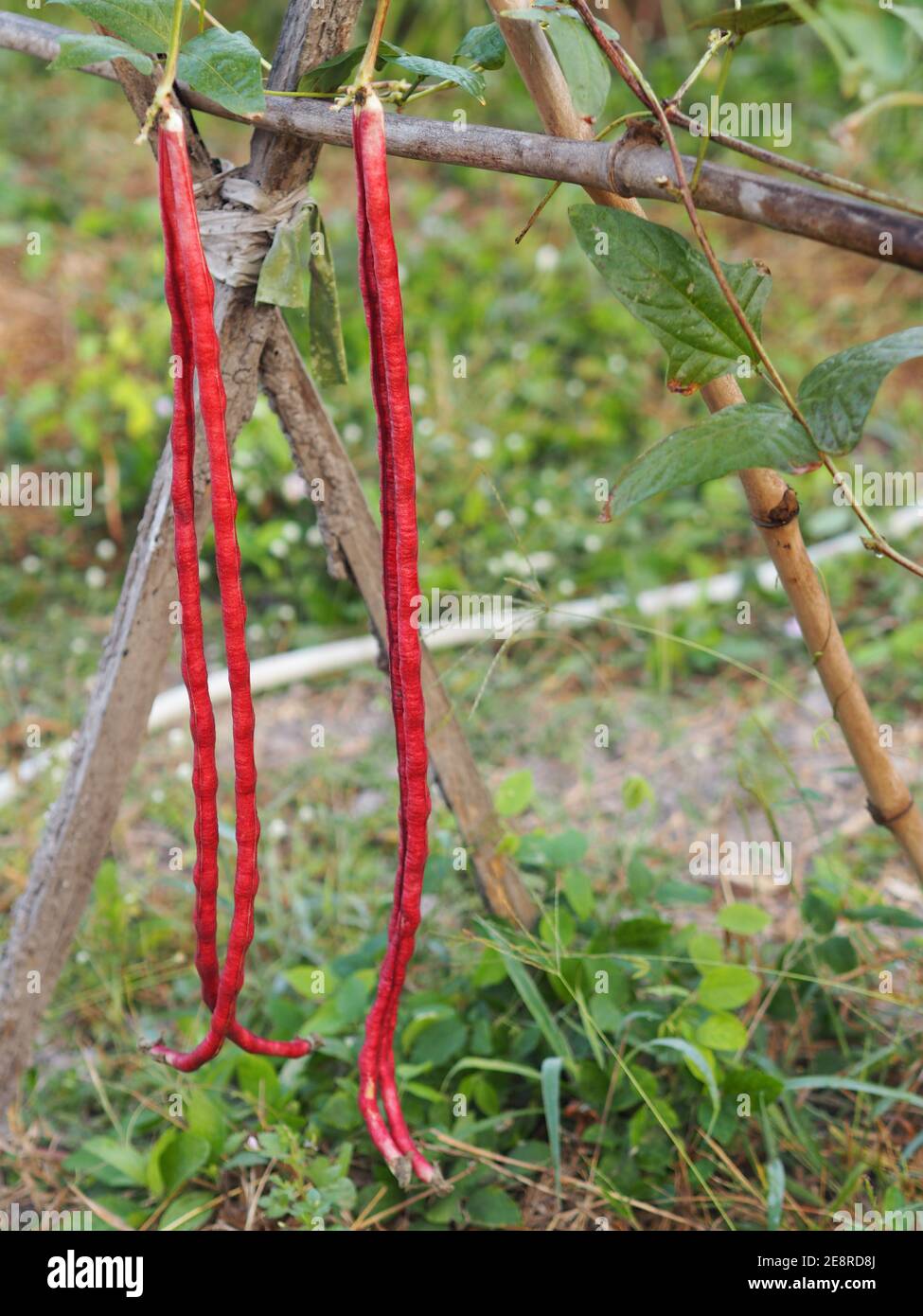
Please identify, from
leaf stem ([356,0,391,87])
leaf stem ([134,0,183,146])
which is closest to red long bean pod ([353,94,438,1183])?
leaf stem ([356,0,391,87])

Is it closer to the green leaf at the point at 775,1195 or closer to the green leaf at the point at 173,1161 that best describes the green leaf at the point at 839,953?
the green leaf at the point at 775,1195

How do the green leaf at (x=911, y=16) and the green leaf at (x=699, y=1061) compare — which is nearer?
the green leaf at (x=911, y=16)

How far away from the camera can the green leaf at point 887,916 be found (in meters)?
1.22

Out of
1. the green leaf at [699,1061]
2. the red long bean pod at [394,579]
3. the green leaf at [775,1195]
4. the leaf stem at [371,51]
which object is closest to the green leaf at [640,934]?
the green leaf at [699,1061]

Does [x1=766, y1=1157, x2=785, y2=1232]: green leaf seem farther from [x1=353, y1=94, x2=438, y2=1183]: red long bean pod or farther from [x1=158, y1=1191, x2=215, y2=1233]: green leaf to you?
[x1=158, y1=1191, x2=215, y2=1233]: green leaf

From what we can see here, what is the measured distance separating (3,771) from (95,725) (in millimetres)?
818

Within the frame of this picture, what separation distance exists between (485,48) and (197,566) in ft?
1.48

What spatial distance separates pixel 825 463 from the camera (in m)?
0.83

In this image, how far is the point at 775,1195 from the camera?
1.13 meters

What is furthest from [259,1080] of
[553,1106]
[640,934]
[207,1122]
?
[640,934]

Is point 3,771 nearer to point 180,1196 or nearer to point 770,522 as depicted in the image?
point 180,1196

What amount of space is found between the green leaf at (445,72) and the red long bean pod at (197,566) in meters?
0.18

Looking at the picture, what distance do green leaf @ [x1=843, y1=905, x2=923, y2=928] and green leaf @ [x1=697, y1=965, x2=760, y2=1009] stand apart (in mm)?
148

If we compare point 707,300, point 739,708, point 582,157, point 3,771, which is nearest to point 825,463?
point 707,300
